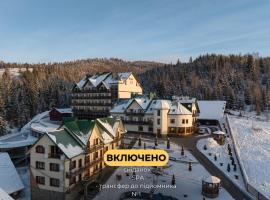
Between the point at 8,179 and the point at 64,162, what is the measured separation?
580 inches

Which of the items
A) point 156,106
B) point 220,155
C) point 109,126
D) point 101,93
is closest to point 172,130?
point 156,106

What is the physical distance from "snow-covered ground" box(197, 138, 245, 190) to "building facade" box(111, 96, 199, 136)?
27.6ft

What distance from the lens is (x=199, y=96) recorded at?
146m

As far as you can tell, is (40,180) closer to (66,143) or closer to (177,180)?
(66,143)

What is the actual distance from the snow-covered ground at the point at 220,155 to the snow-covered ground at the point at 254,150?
1686 mm

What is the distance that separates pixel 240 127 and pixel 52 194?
5600cm

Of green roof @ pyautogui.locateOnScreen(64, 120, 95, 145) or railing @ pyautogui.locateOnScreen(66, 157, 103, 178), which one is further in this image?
green roof @ pyautogui.locateOnScreen(64, 120, 95, 145)

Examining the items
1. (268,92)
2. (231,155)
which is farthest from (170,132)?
(268,92)

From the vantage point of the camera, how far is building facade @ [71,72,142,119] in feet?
289

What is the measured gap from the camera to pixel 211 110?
3413 inches

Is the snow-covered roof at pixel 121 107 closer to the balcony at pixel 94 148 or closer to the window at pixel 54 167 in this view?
the balcony at pixel 94 148

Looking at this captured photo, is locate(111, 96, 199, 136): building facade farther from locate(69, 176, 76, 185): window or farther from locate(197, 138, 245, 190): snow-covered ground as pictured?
locate(69, 176, 76, 185): window

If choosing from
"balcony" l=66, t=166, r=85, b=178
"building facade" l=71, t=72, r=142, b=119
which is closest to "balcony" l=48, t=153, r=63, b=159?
"balcony" l=66, t=166, r=85, b=178

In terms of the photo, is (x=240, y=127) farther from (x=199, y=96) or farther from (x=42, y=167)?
(x=199, y=96)
